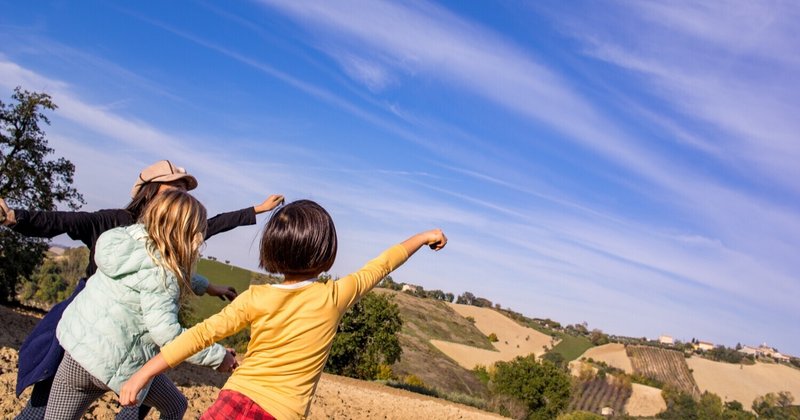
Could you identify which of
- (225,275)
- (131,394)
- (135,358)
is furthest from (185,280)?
(225,275)

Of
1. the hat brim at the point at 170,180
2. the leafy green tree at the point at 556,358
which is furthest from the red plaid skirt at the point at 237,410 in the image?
the leafy green tree at the point at 556,358

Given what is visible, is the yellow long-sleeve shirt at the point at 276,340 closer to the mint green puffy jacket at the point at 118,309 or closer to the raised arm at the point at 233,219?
the mint green puffy jacket at the point at 118,309

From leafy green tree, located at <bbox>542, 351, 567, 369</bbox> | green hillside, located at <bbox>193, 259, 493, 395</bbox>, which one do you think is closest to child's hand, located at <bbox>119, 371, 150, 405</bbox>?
green hillside, located at <bbox>193, 259, 493, 395</bbox>

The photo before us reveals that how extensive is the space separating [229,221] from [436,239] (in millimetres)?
2026

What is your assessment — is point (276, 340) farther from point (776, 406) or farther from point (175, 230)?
point (776, 406)

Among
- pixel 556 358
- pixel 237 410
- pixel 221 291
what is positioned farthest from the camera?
pixel 556 358

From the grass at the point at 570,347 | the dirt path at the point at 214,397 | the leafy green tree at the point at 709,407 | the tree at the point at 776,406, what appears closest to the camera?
the dirt path at the point at 214,397

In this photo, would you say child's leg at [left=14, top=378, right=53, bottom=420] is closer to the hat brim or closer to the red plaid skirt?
the hat brim

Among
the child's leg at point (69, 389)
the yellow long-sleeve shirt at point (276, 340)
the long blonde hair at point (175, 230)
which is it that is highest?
the long blonde hair at point (175, 230)

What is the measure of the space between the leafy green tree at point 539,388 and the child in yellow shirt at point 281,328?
4107cm

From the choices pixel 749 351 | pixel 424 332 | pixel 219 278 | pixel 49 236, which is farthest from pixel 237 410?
pixel 749 351

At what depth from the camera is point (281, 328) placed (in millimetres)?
2652

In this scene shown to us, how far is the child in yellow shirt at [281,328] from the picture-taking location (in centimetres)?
258

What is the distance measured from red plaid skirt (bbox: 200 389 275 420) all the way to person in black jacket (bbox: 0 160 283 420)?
51.3 inches
